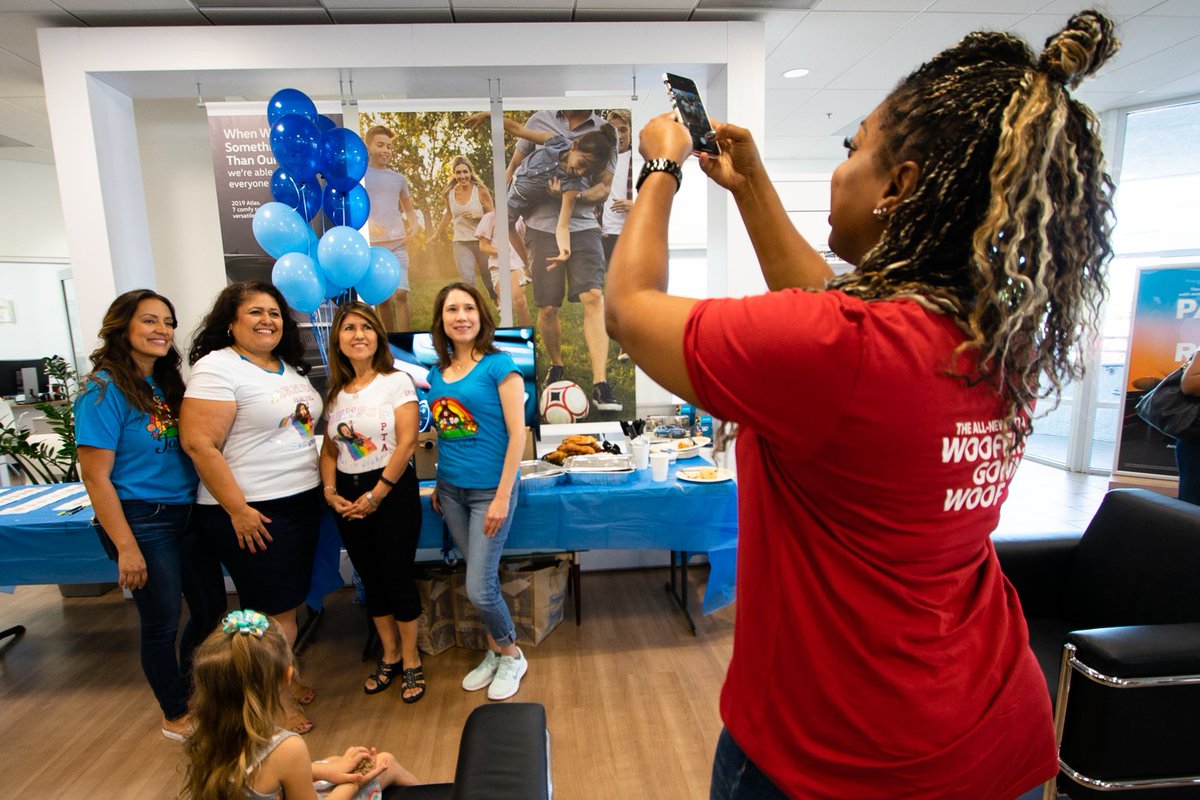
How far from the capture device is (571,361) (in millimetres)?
3760

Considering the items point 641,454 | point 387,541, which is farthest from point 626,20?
point 387,541

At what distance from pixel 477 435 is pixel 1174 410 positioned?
292cm

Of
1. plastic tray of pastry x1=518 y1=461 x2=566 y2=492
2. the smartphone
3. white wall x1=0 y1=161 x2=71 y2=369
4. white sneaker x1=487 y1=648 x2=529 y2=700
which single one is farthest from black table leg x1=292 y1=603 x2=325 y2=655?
white wall x1=0 y1=161 x2=71 y2=369

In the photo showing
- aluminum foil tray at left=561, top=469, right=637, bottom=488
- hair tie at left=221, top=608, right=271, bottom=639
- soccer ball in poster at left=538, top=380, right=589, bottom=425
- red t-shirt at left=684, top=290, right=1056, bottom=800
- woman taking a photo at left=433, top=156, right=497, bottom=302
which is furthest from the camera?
soccer ball in poster at left=538, top=380, right=589, bottom=425

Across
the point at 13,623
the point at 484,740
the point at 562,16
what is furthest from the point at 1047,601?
the point at 13,623

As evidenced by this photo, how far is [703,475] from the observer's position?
2.72 m

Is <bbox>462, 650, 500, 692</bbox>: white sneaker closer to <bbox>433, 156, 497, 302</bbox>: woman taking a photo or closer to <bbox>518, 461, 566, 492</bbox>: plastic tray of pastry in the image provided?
<bbox>518, 461, 566, 492</bbox>: plastic tray of pastry

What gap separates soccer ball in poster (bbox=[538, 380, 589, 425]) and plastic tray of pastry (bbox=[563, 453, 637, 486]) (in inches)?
36.7

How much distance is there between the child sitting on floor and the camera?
4.14 feet

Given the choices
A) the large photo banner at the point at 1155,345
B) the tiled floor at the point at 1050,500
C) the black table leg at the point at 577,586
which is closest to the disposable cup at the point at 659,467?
the black table leg at the point at 577,586

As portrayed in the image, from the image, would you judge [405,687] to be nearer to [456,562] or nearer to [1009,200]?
[456,562]

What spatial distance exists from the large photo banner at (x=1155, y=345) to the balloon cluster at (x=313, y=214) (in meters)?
5.51

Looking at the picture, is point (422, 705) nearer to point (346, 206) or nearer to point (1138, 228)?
point (346, 206)

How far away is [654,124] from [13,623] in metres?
4.41
